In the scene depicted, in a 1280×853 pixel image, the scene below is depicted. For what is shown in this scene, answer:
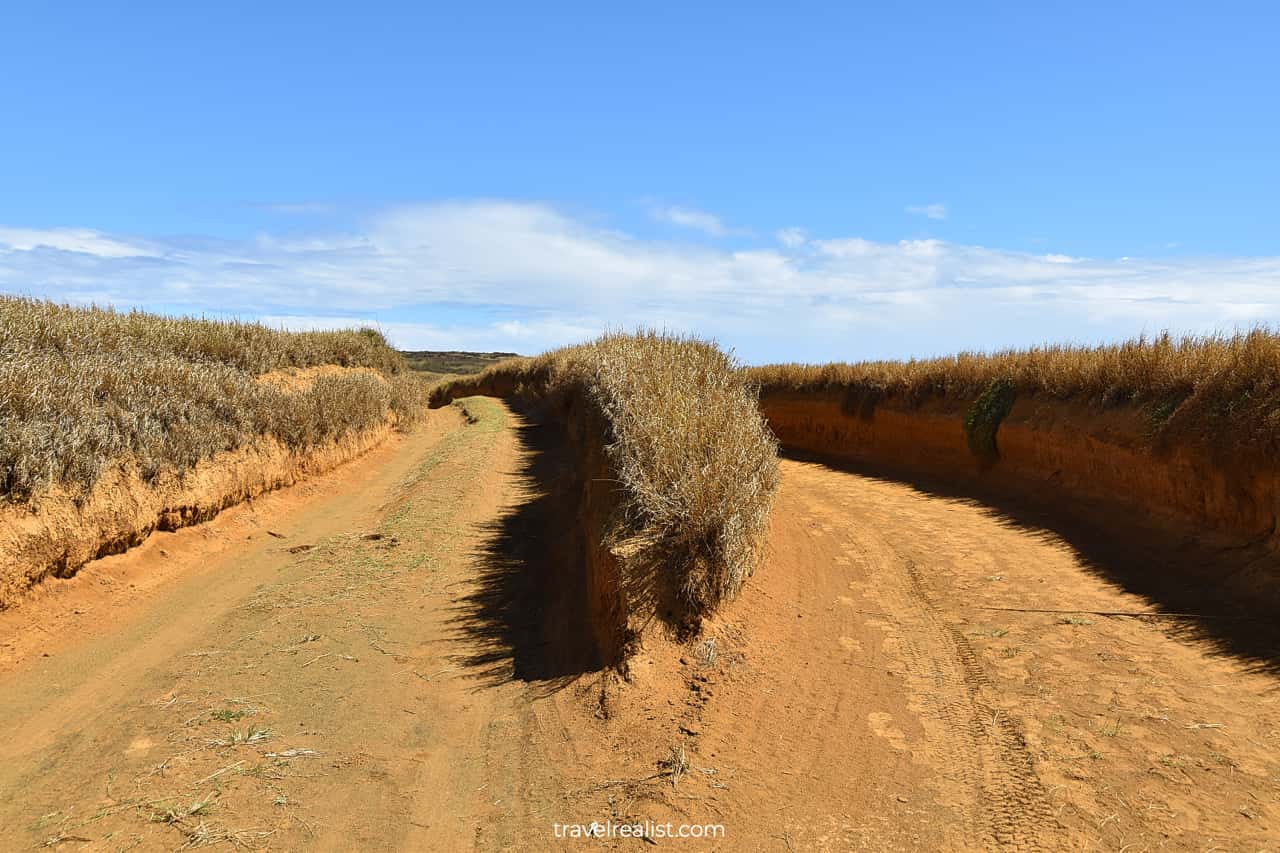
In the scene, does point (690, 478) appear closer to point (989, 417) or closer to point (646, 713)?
point (646, 713)

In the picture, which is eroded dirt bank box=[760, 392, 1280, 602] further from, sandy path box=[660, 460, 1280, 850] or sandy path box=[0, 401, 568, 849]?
sandy path box=[0, 401, 568, 849]

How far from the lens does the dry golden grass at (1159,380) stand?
7254mm

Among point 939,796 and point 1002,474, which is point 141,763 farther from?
point 1002,474

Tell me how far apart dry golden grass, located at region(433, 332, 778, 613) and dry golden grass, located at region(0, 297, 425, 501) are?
5.12m

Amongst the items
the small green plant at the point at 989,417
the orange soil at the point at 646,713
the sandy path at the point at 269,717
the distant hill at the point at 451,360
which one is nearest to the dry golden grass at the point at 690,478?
the orange soil at the point at 646,713

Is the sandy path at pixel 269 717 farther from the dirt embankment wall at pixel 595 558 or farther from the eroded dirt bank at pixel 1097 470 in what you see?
the eroded dirt bank at pixel 1097 470

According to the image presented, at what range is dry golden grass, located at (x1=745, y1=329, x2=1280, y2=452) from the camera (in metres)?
7.25

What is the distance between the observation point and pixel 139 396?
9008mm

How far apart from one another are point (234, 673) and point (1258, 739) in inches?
281

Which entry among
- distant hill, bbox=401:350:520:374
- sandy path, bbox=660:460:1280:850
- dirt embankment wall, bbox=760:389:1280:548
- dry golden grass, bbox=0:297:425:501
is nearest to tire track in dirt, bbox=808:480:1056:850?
sandy path, bbox=660:460:1280:850

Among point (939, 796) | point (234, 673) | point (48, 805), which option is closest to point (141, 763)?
point (48, 805)

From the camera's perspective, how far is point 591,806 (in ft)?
13.7

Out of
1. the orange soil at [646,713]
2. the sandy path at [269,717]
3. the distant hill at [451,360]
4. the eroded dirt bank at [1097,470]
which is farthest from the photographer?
the distant hill at [451,360]

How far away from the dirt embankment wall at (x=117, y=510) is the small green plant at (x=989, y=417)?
11399mm
